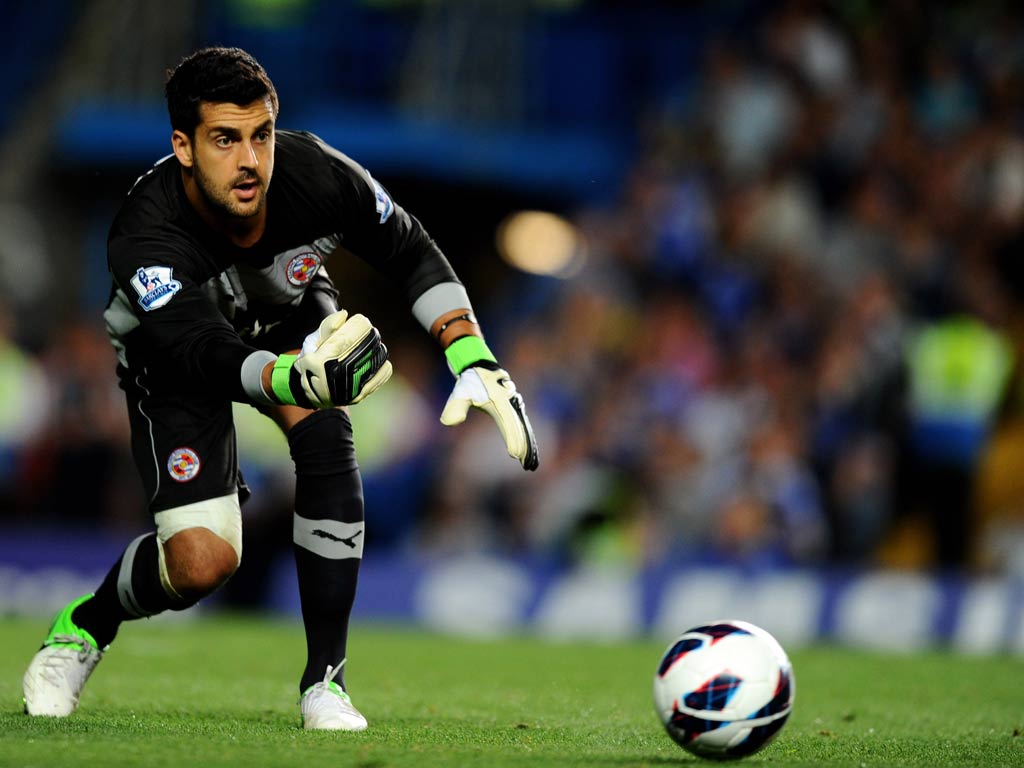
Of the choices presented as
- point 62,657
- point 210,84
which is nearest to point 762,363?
point 62,657

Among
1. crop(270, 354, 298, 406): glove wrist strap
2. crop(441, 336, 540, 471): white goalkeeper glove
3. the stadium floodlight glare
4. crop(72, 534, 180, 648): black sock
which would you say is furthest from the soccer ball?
the stadium floodlight glare

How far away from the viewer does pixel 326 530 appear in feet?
19.3

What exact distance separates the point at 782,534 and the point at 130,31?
9045mm

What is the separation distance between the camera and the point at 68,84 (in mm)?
17438

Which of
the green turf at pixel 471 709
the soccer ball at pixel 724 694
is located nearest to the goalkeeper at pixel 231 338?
the green turf at pixel 471 709

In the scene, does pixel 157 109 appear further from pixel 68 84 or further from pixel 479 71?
pixel 479 71

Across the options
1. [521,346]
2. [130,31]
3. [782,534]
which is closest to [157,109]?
[130,31]

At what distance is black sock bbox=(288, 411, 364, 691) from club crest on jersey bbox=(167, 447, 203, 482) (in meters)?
0.38

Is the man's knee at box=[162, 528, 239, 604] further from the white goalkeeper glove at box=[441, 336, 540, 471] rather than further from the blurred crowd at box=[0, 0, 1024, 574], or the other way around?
the blurred crowd at box=[0, 0, 1024, 574]

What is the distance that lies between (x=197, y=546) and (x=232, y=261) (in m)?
0.97

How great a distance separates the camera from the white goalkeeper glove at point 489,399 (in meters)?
5.62

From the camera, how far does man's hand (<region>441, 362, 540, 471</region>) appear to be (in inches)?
221

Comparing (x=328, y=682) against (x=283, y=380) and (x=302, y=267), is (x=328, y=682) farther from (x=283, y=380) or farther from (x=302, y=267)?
(x=302, y=267)

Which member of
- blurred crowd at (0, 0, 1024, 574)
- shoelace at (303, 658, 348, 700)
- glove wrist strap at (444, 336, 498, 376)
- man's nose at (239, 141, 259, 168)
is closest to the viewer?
man's nose at (239, 141, 259, 168)
